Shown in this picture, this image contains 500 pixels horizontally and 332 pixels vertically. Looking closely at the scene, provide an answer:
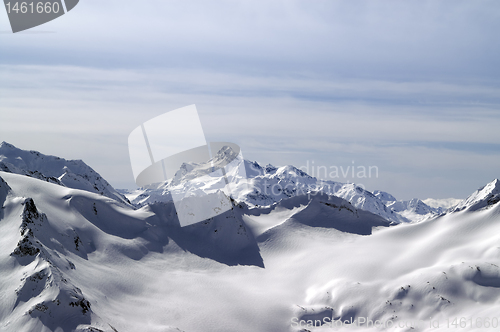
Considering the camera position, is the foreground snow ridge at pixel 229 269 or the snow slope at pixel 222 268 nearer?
the snow slope at pixel 222 268

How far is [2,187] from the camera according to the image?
6353 cm

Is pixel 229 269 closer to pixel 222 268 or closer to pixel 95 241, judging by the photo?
pixel 222 268

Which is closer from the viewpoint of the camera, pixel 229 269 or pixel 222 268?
pixel 222 268

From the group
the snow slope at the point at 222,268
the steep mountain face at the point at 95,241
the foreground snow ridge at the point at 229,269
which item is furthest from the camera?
the foreground snow ridge at the point at 229,269

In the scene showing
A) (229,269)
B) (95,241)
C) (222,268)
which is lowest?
(229,269)

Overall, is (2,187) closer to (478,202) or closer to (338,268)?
(338,268)

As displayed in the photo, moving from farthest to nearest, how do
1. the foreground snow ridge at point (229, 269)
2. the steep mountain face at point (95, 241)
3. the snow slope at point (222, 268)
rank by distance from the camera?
1. the foreground snow ridge at point (229, 269)
2. the snow slope at point (222, 268)
3. the steep mountain face at point (95, 241)

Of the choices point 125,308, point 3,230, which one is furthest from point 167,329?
point 3,230

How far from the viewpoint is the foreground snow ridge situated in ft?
171

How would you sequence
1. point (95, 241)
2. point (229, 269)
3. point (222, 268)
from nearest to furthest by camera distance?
point (95, 241) → point (222, 268) → point (229, 269)

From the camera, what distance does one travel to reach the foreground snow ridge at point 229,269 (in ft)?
171

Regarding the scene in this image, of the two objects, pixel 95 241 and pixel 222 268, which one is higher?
pixel 95 241

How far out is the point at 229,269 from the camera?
80688mm

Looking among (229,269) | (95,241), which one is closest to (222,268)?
(229,269)
